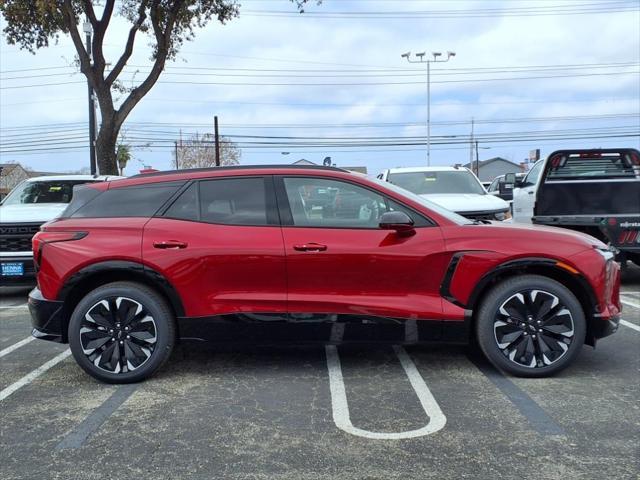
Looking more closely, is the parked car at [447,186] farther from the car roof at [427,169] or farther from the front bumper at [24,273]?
the front bumper at [24,273]

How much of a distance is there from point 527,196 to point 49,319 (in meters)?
7.05

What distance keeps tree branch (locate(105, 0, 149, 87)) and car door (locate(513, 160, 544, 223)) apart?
10.7 metres

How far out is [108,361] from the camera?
14.8 feet

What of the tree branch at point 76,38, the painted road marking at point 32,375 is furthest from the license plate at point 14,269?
the tree branch at point 76,38

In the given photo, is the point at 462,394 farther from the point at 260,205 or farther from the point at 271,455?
the point at 260,205

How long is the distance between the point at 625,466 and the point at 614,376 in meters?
1.63

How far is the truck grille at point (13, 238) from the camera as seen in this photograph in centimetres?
805

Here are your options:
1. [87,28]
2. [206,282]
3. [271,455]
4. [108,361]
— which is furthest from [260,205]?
[87,28]

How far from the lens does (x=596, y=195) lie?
8.06m

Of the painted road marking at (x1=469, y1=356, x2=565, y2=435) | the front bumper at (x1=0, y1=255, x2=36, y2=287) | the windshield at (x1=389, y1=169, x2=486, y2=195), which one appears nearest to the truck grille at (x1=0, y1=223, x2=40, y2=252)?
the front bumper at (x1=0, y1=255, x2=36, y2=287)

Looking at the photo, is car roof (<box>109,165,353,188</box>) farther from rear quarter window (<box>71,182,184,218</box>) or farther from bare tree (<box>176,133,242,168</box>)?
bare tree (<box>176,133,242,168</box>)

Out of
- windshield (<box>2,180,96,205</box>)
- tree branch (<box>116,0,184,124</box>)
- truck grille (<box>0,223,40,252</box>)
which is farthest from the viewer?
tree branch (<box>116,0,184,124</box>)


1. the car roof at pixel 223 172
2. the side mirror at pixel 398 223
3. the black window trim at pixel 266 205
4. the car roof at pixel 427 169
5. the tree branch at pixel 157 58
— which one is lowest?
the side mirror at pixel 398 223

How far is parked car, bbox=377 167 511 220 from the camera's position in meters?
8.77
